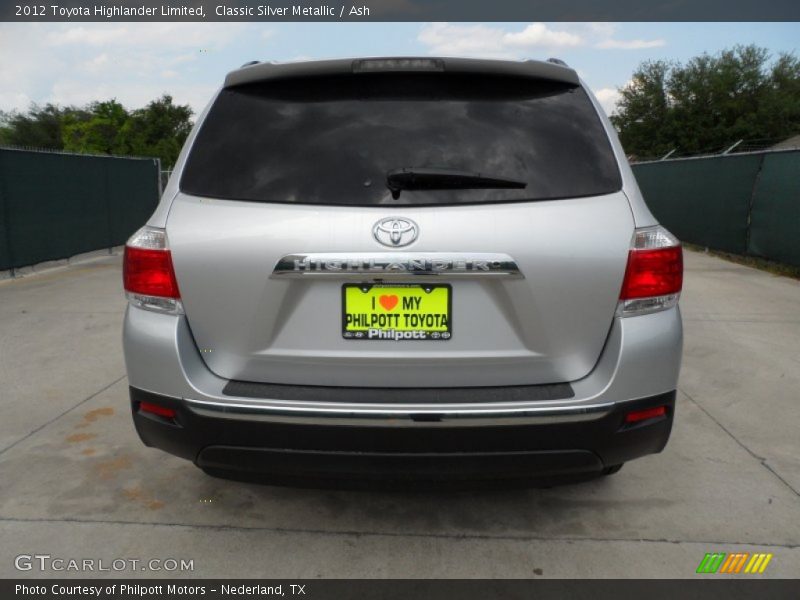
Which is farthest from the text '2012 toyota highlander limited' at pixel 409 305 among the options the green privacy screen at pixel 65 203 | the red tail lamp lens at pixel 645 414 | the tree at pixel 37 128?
the tree at pixel 37 128

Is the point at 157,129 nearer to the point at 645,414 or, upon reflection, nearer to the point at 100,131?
the point at 100,131

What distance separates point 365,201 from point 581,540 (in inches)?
64.6

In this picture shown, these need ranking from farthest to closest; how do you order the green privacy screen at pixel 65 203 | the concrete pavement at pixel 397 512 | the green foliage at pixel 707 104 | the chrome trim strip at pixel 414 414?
the green foliage at pixel 707 104 < the green privacy screen at pixel 65 203 < the concrete pavement at pixel 397 512 < the chrome trim strip at pixel 414 414

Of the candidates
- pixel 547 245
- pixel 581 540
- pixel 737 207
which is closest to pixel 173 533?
pixel 581 540

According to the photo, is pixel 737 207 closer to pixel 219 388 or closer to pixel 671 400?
pixel 671 400

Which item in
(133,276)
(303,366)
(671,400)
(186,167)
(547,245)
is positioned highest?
(186,167)

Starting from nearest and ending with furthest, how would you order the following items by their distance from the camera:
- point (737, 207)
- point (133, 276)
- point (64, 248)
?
point (133, 276)
point (64, 248)
point (737, 207)

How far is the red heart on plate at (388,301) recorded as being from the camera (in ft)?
7.50

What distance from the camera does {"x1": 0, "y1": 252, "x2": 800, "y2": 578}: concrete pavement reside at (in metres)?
2.68

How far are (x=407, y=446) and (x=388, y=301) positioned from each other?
0.48 metres

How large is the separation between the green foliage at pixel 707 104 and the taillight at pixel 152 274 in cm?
5206

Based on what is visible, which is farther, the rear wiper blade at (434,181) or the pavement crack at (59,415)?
the pavement crack at (59,415)

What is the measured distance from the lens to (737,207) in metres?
12.9
